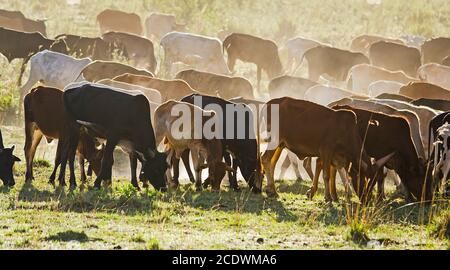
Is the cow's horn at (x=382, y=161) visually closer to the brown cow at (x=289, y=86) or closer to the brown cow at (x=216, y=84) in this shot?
the brown cow at (x=216, y=84)

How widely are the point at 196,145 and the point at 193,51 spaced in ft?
49.5

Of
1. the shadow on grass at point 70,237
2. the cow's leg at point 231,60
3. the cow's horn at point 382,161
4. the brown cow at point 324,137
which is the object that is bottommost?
the shadow on grass at point 70,237

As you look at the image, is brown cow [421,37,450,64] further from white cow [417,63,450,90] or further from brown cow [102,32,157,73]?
brown cow [102,32,157,73]

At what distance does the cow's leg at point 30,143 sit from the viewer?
1596 centimetres

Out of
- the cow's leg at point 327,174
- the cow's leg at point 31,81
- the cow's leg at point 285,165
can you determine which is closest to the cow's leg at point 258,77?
the cow's leg at point 31,81

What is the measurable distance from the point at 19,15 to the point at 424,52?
14950 mm

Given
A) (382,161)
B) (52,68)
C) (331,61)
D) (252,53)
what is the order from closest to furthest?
(382,161) → (52,68) → (331,61) → (252,53)

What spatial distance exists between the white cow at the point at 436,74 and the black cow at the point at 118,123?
14847 mm

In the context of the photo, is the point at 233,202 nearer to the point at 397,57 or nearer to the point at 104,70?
the point at 104,70

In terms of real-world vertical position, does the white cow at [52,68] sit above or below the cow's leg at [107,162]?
above

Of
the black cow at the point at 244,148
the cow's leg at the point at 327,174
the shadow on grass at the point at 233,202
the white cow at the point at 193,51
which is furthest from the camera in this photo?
the white cow at the point at 193,51

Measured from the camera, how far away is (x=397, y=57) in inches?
1324

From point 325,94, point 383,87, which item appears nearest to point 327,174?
point 325,94
